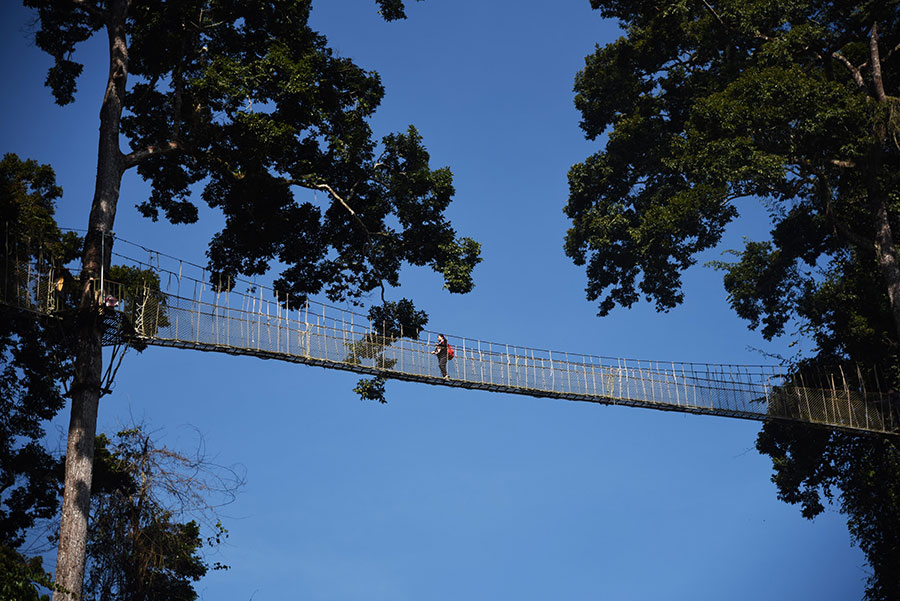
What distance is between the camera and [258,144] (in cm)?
1698

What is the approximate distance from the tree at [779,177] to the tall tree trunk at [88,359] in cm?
1208

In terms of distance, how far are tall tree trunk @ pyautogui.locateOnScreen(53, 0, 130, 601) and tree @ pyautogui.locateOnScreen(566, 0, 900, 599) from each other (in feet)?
39.6

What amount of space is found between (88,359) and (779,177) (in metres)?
14.1

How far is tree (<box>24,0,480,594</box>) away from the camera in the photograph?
667 inches

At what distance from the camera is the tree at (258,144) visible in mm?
16953

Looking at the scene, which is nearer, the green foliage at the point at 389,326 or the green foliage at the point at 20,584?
the green foliage at the point at 20,584

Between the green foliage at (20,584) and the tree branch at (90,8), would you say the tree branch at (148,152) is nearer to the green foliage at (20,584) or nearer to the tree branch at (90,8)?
the tree branch at (90,8)

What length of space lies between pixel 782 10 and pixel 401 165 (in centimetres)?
1005

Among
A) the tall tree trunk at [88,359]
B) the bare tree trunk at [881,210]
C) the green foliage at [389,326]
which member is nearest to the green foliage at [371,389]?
the green foliage at [389,326]

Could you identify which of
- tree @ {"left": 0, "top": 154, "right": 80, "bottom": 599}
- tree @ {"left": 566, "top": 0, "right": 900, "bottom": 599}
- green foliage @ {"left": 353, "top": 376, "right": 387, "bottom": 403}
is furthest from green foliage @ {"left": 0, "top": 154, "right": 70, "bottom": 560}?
tree @ {"left": 566, "top": 0, "right": 900, "bottom": 599}

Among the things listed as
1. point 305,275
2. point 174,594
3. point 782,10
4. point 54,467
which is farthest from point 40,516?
point 782,10

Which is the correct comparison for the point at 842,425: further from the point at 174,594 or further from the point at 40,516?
the point at 40,516

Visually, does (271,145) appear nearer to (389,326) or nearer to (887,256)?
(389,326)

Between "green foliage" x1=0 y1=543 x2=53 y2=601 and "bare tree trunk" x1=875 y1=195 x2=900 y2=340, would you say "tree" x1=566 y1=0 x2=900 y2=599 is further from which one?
"green foliage" x1=0 y1=543 x2=53 y2=601
